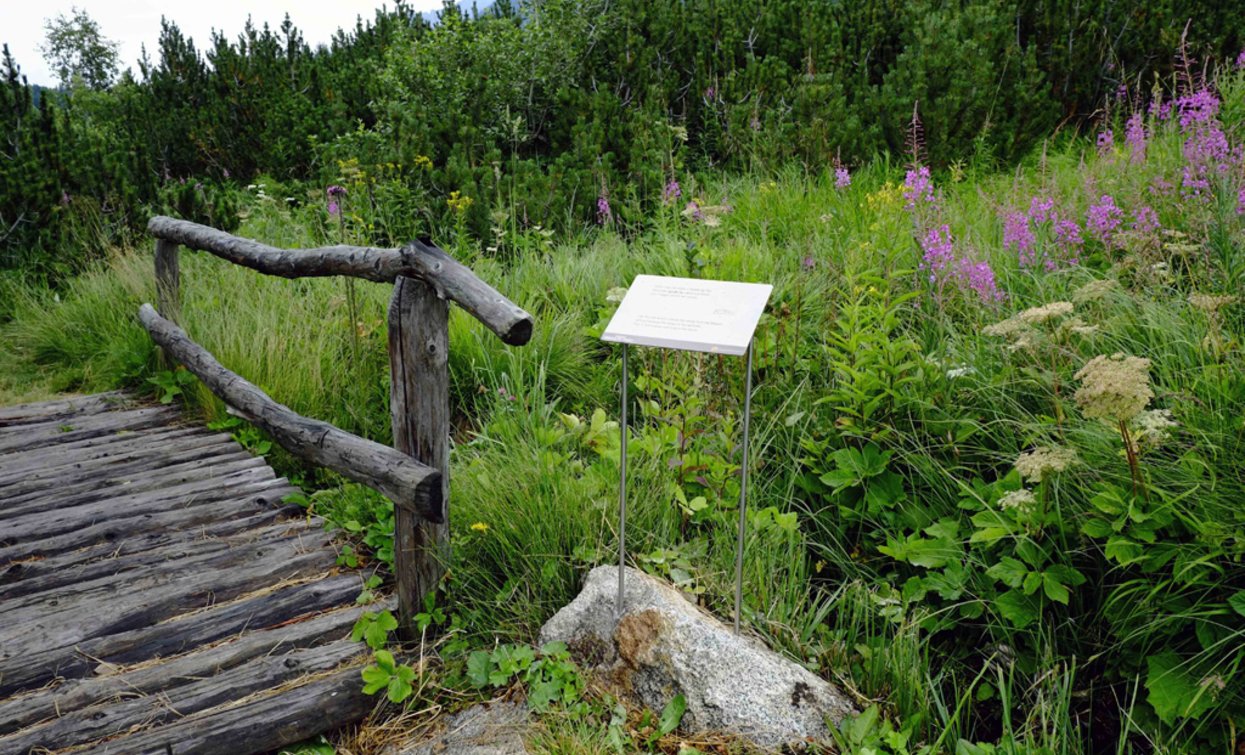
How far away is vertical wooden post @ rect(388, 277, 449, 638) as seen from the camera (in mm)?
3100

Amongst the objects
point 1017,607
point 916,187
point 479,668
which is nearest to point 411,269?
point 479,668

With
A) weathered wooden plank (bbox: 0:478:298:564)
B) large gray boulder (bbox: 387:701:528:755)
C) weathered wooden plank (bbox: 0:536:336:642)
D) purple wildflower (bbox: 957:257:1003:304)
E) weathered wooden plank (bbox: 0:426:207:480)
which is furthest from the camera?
weathered wooden plank (bbox: 0:426:207:480)

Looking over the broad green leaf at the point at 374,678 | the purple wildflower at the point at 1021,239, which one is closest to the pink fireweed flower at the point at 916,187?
the purple wildflower at the point at 1021,239

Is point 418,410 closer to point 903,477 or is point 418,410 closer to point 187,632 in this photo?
point 187,632

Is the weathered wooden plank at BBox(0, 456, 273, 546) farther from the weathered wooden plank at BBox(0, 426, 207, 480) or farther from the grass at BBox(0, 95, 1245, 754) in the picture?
the weathered wooden plank at BBox(0, 426, 207, 480)

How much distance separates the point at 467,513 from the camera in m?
3.42

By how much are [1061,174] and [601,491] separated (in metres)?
4.60

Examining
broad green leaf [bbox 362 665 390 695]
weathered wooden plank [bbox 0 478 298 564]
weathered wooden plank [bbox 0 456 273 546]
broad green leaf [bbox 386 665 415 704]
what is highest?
weathered wooden plank [bbox 0 456 273 546]

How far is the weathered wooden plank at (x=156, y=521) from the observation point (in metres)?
3.80

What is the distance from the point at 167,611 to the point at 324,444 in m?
0.84

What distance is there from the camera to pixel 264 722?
2.85 m

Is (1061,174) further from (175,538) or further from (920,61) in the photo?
(175,538)

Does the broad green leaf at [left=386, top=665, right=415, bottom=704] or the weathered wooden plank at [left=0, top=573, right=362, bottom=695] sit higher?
the weathered wooden plank at [left=0, top=573, right=362, bottom=695]

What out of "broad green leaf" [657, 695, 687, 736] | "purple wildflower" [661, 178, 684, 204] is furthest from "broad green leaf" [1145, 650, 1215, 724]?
"purple wildflower" [661, 178, 684, 204]
